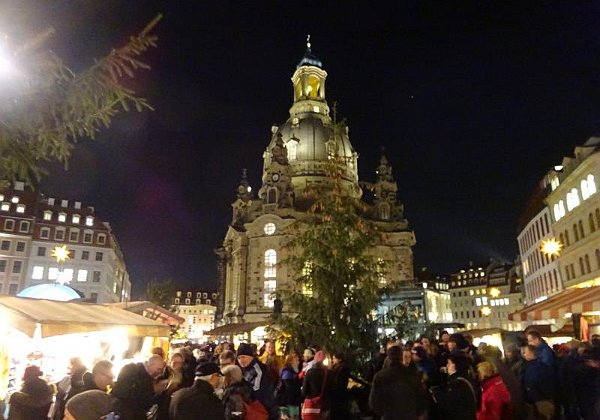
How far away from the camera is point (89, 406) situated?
4785 millimetres

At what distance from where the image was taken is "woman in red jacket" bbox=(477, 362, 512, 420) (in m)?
6.27

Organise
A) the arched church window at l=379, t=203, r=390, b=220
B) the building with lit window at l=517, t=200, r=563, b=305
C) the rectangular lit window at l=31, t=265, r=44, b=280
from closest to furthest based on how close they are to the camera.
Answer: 1. the building with lit window at l=517, t=200, r=563, b=305
2. the rectangular lit window at l=31, t=265, r=44, b=280
3. the arched church window at l=379, t=203, r=390, b=220

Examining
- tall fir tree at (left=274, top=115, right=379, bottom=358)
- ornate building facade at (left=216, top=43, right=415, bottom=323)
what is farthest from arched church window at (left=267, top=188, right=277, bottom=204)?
tall fir tree at (left=274, top=115, right=379, bottom=358)

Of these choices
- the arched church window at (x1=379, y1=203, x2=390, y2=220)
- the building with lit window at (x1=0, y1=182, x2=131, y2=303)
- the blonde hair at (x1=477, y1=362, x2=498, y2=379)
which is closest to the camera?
the blonde hair at (x1=477, y1=362, x2=498, y2=379)

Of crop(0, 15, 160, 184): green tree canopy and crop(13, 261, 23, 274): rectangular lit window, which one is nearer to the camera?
crop(0, 15, 160, 184): green tree canopy

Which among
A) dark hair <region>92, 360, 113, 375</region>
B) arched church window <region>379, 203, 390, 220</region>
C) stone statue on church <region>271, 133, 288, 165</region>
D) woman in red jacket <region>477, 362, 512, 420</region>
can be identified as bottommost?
woman in red jacket <region>477, 362, 512, 420</region>

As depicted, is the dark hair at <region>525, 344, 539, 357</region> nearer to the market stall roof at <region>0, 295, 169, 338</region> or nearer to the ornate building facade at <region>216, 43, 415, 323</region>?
the market stall roof at <region>0, 295, 169, 338</region>

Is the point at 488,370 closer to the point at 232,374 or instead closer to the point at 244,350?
the point at 244,350

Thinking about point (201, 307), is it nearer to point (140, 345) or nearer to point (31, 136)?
point (140, 345)

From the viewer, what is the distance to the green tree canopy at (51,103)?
5141 millimetres

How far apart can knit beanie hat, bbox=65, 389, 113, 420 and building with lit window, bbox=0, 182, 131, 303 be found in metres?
48.0

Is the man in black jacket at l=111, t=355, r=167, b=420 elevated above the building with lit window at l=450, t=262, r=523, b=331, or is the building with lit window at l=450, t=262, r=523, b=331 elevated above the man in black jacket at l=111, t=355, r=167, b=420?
the building with lit window at l=450, t=262, r=523, b=331

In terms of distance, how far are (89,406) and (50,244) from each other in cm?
5906

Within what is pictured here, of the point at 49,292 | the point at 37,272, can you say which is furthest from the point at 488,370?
the point at 37,272
